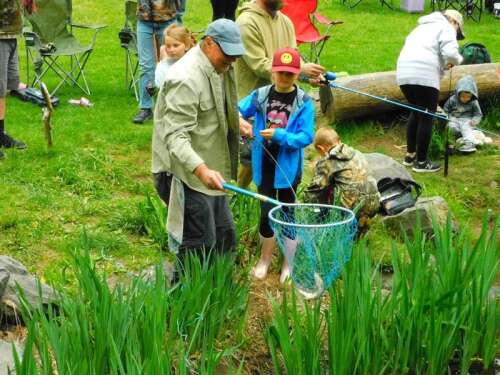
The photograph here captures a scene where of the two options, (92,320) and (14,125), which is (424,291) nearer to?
(92,320)

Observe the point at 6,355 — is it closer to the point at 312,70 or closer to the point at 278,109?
the point at 278,109

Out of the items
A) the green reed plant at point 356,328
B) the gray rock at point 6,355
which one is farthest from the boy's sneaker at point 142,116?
the green reed plant at point 356,328

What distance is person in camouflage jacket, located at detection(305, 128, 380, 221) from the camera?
518 centimetres

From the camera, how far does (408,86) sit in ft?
23.7

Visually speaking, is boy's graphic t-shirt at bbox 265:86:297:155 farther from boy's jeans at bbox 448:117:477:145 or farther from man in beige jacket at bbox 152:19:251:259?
boy's jeans at bbox 448:117:477:145

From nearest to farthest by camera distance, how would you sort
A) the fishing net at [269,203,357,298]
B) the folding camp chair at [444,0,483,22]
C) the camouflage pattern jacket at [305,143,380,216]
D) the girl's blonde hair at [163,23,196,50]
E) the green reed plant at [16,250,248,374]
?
the green reed plant at [16,250,248,374]
the fishing net at [269,203,357,298]
the camouflage pattern jacket at [305,143,380,216]
the girl's blonde hair at [163,23,196,50]
the folding camp chair at [444,0,483,22]

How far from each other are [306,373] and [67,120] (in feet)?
16.2

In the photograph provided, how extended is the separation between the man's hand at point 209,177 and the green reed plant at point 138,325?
0.34m

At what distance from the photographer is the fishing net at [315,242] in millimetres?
3830

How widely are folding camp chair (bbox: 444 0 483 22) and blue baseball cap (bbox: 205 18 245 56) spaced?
37.6 feet

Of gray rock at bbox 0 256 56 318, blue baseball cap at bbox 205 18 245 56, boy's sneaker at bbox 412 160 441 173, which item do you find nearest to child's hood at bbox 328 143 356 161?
blue baseball cap at bbox 205 18 245 56

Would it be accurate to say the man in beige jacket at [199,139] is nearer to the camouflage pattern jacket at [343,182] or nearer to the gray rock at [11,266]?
the gray rock at [11,266]

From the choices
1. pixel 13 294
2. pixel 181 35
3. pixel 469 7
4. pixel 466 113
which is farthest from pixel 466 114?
pixel 469 7

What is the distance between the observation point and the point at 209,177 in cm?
385
